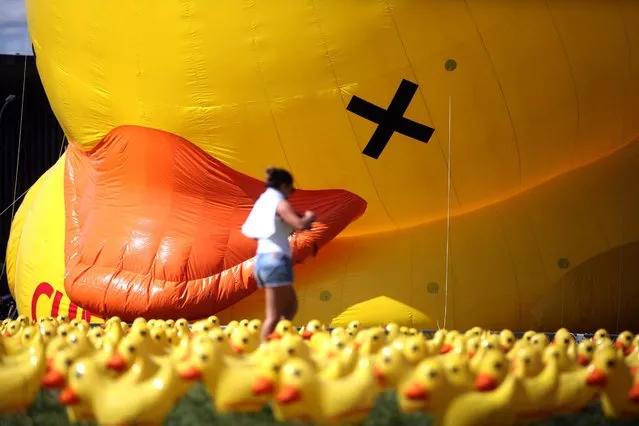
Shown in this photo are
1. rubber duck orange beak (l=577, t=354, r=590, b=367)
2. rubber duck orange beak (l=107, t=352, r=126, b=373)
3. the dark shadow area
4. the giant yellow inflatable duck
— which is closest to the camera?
rubber duck orange beak (l=107, t=352, r=126, b=373)

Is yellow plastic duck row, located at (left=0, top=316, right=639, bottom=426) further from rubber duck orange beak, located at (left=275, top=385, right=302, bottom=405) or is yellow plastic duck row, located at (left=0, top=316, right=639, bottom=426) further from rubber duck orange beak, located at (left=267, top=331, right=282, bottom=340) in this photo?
rubber duck orange beak, located at (left=267, top=331, right=282, bottom=340)

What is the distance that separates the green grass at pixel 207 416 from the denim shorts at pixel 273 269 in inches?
28.8

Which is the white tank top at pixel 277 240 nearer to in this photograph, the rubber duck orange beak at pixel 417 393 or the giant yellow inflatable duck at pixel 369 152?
the rubber duck orange beak at pixel 417 393

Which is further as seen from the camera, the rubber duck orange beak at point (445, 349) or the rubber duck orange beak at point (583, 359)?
the rubber duck orange beak at point (445, 349)

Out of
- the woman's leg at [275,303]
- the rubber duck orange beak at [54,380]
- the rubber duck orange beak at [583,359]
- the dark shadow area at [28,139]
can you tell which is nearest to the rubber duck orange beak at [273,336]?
the woman's leg at [275,303]

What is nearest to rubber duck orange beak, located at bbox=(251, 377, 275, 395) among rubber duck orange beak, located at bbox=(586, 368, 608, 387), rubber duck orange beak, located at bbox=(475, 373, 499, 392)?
rubber duck orange beak, located at bbox=(475, 373, 499, 392)

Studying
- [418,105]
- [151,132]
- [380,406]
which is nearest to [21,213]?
[151,132]

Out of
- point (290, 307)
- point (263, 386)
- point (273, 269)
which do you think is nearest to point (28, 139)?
point (290, 307)

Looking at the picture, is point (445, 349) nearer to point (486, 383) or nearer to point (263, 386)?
point (486, 383)

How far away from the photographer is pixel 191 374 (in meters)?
3.86

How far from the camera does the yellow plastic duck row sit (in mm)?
3781

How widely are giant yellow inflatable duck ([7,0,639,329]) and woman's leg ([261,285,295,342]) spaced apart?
8.25ft

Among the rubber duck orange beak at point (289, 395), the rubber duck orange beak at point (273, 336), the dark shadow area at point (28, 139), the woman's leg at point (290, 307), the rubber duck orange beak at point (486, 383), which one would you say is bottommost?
the rubber duck orange beak at point (289, 395)

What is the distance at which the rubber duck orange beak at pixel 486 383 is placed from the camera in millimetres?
3895
